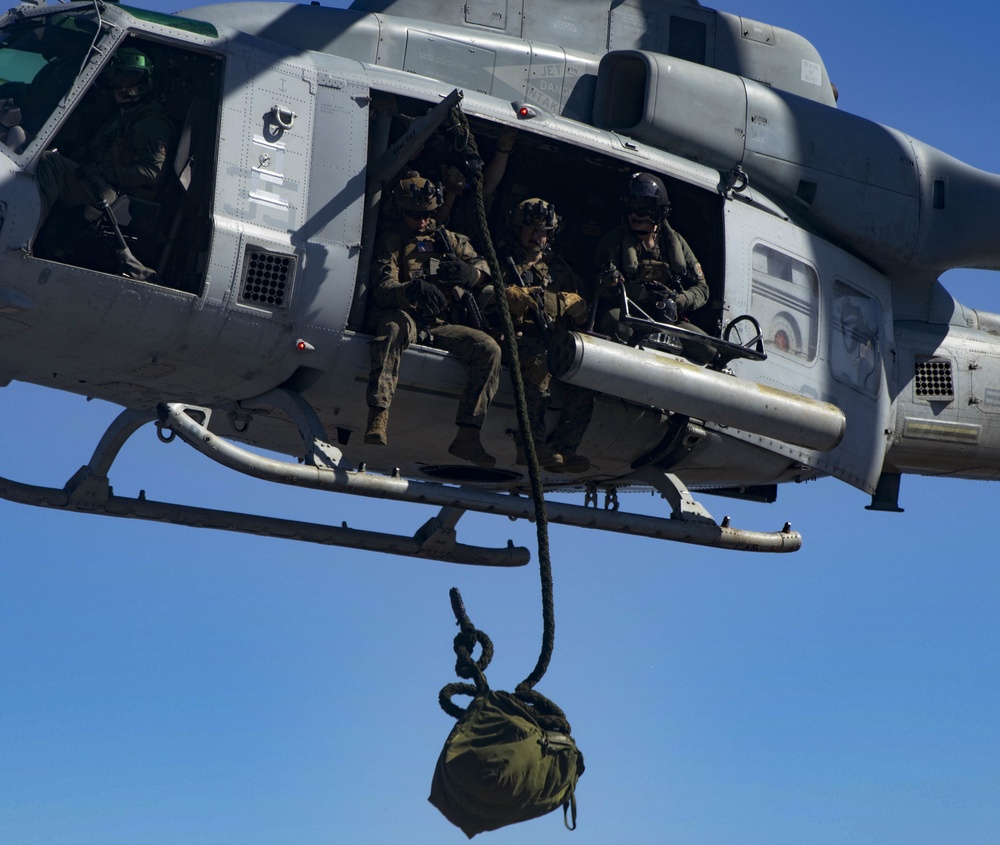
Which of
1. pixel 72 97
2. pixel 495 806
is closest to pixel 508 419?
pixel 495 806

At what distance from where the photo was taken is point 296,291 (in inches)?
341

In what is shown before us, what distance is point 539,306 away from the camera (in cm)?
936

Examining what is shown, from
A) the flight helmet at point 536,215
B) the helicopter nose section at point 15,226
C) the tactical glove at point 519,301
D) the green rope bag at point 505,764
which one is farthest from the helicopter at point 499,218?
the green rope bag at point 505,764

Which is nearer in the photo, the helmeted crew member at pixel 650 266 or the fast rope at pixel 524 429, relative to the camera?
the fast rope at pixel 524 429

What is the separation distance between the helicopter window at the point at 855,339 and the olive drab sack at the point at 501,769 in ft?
10.9

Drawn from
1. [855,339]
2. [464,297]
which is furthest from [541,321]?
[855,339]

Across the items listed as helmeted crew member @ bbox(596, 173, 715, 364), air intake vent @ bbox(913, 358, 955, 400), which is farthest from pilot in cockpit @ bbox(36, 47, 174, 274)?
air intake vent @ bbox(913, 358, 955, 400)

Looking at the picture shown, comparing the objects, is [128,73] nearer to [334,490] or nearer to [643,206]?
[334,490]

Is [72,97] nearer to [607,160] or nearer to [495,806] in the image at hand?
[607,160]

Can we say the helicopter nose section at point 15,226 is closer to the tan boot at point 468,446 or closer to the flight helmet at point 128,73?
the flight helmet at point 128,73

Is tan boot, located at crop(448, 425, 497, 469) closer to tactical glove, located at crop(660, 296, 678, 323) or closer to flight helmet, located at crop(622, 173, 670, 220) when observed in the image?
tactical glove, located at crop(660, 296, 678, 323)

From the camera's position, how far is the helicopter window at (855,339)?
1042 cm

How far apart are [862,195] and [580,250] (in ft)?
6.24

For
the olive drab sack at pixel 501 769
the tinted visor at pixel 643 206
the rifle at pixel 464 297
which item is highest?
the tinted visor at pixel 643 206
